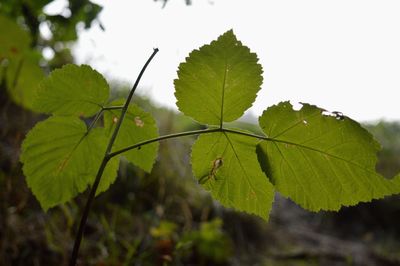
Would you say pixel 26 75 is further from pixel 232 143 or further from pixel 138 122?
pixel 232 143

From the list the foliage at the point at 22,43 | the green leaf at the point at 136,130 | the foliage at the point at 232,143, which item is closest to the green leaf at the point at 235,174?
the foliage at the point at 232,143

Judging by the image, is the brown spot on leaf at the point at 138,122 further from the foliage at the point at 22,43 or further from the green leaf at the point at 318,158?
the foliage at the point at 22,43

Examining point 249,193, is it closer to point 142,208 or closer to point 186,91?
point 186,91

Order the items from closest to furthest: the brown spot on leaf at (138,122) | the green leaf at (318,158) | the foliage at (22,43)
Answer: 1. the green leaf at (318,158)
2. the brown spot on leaf at (138,122)
3. the foliage at (22,43)

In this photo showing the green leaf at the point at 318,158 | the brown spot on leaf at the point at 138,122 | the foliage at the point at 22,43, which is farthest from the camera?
the foliage at the point at 22,43

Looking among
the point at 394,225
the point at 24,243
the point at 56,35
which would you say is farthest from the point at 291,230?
the point at 56,35

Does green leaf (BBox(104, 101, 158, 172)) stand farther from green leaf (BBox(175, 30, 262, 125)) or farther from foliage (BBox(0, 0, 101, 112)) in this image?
foliage (BBox(0, 0, 101, 112))

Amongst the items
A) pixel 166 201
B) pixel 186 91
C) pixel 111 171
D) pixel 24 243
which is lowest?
pixel 24 243

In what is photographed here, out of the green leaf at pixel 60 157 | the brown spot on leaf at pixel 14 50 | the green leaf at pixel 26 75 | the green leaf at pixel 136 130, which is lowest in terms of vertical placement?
the green leaf at pixel 60 157

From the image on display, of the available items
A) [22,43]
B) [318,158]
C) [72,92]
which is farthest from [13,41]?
[318,158]
